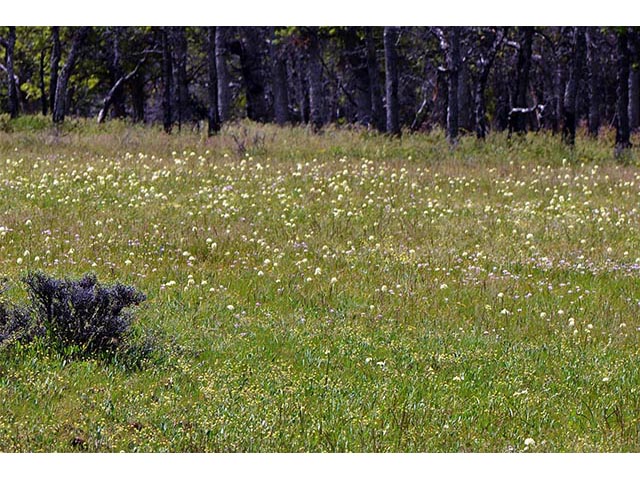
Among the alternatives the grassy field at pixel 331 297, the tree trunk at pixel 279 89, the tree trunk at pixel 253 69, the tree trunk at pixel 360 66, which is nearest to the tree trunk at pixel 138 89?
the tree trunk at pixel 279 89

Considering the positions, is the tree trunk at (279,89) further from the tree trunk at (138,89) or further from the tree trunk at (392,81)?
the tree trunk at (138,89)

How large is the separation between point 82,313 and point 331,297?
3.24m

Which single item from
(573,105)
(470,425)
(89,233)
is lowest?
(470,425)

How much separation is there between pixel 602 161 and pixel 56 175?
13.5 m

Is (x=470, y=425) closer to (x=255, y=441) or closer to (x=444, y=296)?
(x=255, y=441)

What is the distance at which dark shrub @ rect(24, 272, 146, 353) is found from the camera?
→ 7215 mm

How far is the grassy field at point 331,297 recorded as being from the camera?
603 centimetres

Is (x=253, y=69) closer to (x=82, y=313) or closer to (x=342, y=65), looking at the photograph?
(x=342, y=65)

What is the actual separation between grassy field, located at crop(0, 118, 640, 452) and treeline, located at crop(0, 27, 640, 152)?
5.93 m

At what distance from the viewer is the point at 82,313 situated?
23.9 feet

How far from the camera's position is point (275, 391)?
6648 millimetres

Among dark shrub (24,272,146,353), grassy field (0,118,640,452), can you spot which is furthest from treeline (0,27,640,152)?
dark shrub (24,272,146,353)

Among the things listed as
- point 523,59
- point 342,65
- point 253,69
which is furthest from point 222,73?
point 523,59

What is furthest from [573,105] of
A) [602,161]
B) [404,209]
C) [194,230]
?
[194,230]
